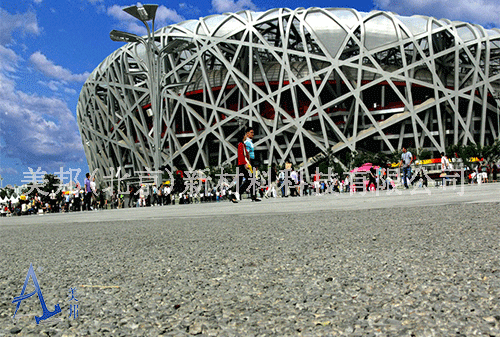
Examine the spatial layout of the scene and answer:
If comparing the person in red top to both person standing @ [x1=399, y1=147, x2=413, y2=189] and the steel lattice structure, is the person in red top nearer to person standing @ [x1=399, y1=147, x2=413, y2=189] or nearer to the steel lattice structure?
person standing @ [x1=399, y1=147, x2=413, y2=189]

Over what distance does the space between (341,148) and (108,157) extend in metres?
31.8

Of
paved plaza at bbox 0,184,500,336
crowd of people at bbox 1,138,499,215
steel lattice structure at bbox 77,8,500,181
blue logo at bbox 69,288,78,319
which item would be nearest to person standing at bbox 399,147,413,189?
crowd of people at bbox 1,138,499,215

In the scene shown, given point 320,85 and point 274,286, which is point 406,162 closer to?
point 274,286

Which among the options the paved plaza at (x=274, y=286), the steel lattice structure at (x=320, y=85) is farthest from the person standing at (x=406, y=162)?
the steel lattice structure at (x=320, y=85)

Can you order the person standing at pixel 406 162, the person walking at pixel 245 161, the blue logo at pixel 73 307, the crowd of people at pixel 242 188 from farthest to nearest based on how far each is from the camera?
the person standing at pixel 406 162, the crowd of people at pixel 242 188, the person walking at pixel 245 161, the blue logo at pixel 73 307

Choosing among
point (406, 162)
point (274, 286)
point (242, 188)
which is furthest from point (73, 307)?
point (406, 162)

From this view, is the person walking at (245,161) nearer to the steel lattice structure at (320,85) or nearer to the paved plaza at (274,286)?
the paved plaza at (274,286)

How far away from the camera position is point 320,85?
47219mm

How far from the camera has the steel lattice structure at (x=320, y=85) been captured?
1825 inches

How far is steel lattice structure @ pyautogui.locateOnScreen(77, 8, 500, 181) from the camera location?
46.3 metres

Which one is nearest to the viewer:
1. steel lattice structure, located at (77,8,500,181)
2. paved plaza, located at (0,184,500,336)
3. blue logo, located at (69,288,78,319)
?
paved plaza, located at (0,184,500,336)

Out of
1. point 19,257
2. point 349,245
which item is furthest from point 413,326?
point 19,257

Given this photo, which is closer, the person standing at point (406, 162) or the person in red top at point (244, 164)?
the person in red top at point (244, 164)

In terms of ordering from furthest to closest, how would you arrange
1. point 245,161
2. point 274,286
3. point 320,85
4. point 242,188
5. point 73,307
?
point 320,85 < point 242,188 < point 245,161 < point 274,286 < point 73,307
